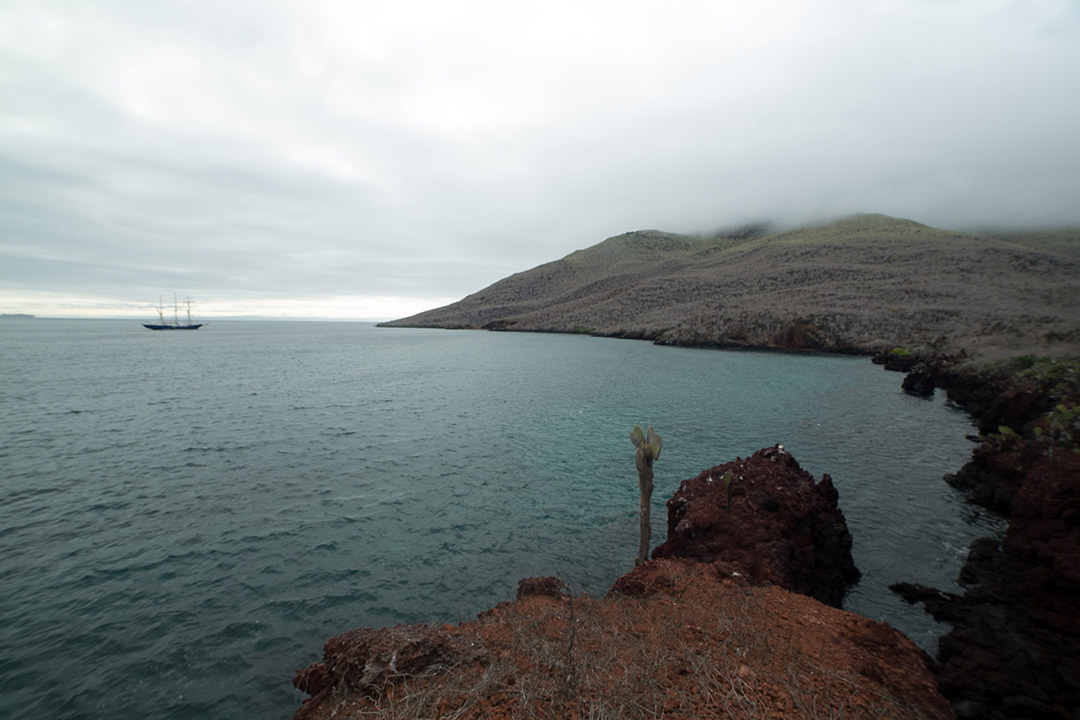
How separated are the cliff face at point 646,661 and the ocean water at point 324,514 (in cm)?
217

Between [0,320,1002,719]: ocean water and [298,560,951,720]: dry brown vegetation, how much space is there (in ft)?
8.54

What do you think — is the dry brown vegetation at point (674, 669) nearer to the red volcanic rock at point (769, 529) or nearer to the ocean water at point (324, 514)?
the red volcanic rock at point (769, 529)

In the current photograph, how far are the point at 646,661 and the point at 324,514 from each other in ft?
33.0

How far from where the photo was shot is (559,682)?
417 centimetres

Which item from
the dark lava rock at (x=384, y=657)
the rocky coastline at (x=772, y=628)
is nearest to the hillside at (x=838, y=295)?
the rocky coastline at (x=772, y=628)

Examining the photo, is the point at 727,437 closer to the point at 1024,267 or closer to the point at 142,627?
the point at 142,627

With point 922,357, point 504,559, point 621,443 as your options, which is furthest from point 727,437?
point 922,357

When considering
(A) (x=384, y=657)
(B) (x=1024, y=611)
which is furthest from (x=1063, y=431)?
(A) (x=384, y=657)

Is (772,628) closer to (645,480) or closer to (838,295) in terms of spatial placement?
(645,480)

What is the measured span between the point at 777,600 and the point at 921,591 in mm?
4143

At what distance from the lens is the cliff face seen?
3914mm

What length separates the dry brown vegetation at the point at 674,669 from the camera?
388cm

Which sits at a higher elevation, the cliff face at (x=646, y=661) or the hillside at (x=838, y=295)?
the hillside at (x=838, y=295)

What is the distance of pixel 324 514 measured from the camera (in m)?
11.9
